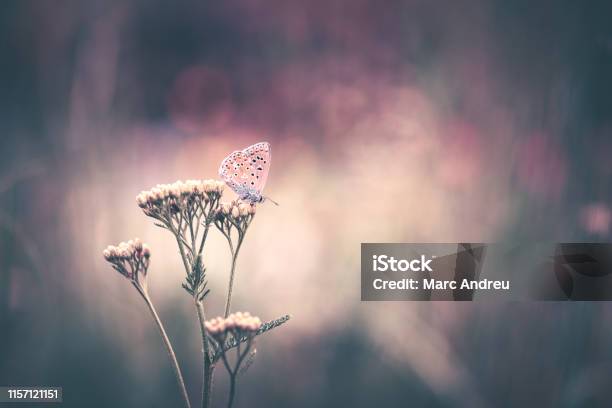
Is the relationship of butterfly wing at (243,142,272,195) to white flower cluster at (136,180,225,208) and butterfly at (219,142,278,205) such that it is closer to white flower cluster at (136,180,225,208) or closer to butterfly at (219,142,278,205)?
butterfly at (219,142,278,205)

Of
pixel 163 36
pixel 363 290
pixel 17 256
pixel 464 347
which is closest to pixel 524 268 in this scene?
pixel 464 347

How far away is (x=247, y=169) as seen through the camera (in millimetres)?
1891

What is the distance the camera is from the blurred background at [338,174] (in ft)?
7.63

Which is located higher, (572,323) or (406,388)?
(572,323)

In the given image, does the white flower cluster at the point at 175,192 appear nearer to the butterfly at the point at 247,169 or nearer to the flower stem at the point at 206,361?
the butterfly at the point at 247,169

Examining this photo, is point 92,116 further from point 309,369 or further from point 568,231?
point 568,231

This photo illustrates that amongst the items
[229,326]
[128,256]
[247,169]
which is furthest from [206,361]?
[247,169]

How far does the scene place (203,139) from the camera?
2.34 m

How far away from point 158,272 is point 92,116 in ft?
2.31

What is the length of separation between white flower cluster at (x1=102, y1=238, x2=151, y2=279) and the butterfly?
1.19ft

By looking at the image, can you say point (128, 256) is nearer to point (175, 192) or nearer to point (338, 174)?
point (175, 192)

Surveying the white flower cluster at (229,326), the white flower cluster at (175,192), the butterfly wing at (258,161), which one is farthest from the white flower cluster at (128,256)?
the butterfly wing at (258,161)

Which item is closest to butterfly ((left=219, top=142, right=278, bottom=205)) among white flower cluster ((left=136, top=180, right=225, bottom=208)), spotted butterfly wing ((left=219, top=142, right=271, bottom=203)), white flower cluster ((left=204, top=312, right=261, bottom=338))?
spotted butterfly wing ((left=219, top=142, right=271, bottom=203))

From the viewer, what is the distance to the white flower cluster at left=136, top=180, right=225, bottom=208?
5.57 ft
